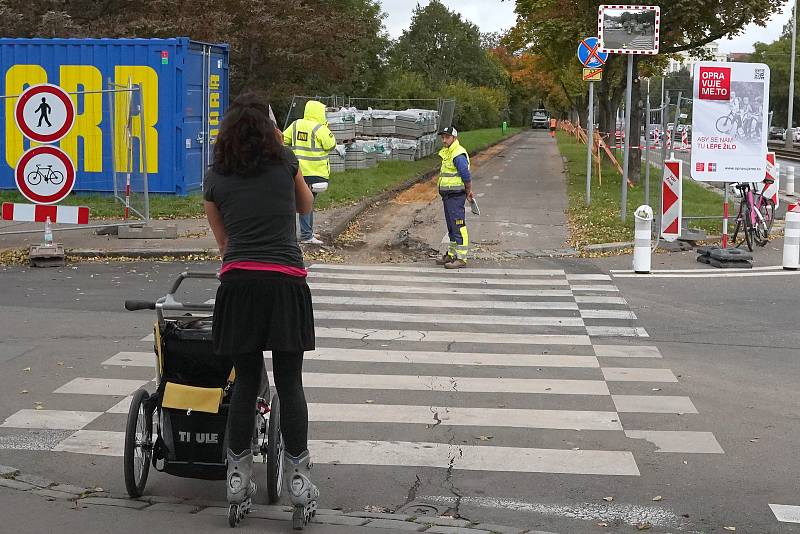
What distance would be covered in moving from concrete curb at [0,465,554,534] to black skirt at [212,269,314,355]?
911 millimetres

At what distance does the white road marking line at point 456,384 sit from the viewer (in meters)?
8.17

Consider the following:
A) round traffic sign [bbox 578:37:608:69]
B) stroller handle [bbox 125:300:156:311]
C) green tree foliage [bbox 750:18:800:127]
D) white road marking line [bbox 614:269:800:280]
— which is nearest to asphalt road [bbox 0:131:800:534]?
white road marking line [bbox 614:269:800:280]

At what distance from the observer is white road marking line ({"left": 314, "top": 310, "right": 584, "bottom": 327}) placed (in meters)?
10.8

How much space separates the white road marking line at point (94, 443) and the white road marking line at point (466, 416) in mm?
1265

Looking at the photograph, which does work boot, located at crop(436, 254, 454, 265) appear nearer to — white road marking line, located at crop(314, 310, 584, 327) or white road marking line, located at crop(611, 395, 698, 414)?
white road marking line, located at crop(314, 310, 584, 327)

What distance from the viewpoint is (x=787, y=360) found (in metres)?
9.34

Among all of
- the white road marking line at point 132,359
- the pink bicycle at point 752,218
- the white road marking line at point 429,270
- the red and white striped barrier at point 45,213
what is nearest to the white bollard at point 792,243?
the pink bicycle at point 752,218

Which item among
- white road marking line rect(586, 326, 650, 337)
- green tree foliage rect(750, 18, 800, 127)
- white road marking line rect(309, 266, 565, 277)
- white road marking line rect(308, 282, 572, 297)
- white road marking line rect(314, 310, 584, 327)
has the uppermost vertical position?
green tree foliage rect(750, 18, 800, 127)

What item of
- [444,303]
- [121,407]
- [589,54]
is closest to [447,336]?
[444,303]

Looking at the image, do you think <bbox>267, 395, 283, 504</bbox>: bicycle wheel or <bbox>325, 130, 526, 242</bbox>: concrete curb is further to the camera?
<bbox>325, 130, 526, 242</bbox>: concrete curb

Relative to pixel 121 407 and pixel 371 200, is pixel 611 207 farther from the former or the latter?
pixel 121 407

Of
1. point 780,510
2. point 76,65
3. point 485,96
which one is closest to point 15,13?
point 76,65

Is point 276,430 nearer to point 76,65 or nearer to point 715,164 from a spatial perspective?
point 715,164

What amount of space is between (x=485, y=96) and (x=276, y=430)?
87769 mm
